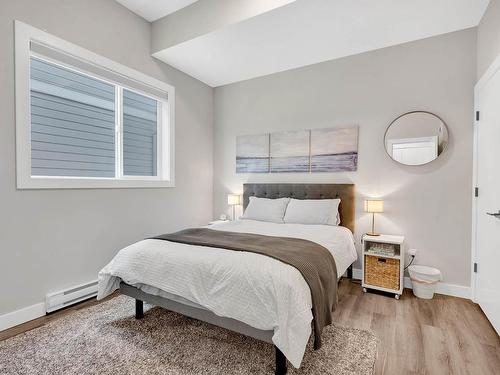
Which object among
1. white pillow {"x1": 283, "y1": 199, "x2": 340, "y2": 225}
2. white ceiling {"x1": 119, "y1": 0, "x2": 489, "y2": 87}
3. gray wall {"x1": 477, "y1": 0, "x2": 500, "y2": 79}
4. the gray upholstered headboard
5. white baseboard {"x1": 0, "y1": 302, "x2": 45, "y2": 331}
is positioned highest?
white ceiling {"x1": 119, "y1": 0, "x2": 489, "y2": 87}

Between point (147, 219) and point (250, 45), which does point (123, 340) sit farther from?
point (250, 45)

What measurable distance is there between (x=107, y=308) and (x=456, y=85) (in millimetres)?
4184

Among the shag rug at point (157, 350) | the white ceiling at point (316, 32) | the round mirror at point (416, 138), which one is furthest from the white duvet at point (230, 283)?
the white ceiling at point (316, 32)

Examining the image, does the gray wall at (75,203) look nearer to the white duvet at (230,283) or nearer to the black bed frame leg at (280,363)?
the white duvet at (230,283)

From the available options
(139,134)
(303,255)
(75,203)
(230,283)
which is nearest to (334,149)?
(303,255)

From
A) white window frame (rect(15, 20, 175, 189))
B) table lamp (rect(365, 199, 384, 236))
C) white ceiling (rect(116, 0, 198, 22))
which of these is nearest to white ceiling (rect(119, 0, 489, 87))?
white ceiling (rect(116, 0, 198, 22))

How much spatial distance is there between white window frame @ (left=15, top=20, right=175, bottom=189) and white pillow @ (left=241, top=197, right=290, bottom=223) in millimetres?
1184

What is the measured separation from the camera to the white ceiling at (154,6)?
2900 millimetres

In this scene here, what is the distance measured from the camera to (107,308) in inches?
95.9

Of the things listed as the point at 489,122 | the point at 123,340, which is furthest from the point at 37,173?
the point at 489,122

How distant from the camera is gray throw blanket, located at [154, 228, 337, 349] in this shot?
1.67 metres

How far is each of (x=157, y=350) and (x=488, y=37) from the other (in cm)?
379

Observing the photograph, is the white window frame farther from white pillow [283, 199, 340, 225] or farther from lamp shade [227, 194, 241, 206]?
white pillow [283, 199, 340, 225]

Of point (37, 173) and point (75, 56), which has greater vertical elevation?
point (75, 56)
